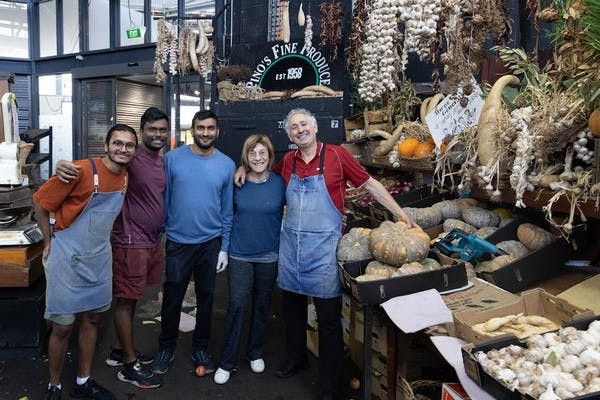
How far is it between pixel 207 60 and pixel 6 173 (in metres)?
4.11

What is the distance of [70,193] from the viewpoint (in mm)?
3033

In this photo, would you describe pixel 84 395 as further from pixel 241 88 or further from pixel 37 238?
pixel 241 88

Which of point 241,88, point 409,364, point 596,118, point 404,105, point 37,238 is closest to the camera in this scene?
point 596,118

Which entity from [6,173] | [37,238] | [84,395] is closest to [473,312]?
[84,395]

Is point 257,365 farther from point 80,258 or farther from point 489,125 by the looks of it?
point 489,125

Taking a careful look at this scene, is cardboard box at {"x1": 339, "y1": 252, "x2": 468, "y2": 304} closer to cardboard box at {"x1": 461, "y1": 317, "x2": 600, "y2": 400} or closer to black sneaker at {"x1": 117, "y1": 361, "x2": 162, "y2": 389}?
cardboard box at {"x1": 461, "y1": 317, "x2": 600, "y2": 400}

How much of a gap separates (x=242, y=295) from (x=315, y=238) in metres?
0.74

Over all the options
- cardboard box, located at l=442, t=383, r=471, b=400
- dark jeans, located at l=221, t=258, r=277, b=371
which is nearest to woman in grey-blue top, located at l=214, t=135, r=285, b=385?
dark jeans, located at l=221, t=258, r=277, b=371

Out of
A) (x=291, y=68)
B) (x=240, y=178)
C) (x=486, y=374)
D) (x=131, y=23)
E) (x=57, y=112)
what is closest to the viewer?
(x=486, y=374)

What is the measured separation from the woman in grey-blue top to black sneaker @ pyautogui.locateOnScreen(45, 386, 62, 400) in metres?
1.01

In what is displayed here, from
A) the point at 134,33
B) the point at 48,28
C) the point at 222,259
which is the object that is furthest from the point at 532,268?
the point at 48,28

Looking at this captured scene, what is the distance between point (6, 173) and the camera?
448 centimetres

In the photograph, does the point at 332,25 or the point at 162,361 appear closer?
the point at 162,361

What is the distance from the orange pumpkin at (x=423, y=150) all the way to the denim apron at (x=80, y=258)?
8.14 feet
